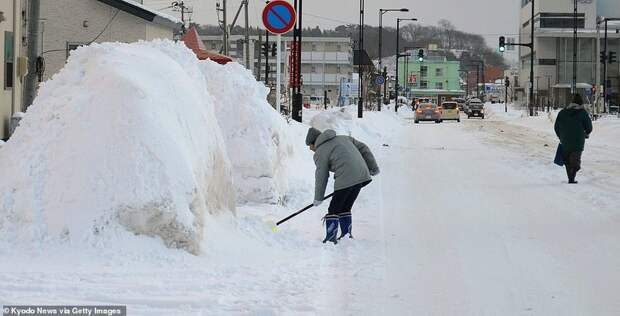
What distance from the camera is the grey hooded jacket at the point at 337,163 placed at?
9.25 meters

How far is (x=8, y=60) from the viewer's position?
1827 cm

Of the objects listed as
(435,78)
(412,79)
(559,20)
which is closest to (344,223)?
(559,20)

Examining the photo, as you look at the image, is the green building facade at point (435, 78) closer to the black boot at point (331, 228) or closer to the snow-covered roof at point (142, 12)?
the snow-covered roof at point (142, 12)

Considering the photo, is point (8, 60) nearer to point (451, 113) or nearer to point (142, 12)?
point (142, 12)

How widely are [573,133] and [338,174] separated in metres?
8.50

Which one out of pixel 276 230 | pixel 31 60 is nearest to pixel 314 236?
pixel 276 230

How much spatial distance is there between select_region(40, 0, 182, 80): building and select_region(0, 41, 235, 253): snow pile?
50.9 feet

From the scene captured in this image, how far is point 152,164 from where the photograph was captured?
7.15m

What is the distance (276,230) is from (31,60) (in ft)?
26.7

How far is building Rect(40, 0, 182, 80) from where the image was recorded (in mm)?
24734

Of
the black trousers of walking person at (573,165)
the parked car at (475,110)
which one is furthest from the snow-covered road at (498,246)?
the parked car at (475,110)

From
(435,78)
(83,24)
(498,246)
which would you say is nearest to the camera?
(498,246)

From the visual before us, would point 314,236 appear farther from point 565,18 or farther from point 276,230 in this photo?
point 565,18

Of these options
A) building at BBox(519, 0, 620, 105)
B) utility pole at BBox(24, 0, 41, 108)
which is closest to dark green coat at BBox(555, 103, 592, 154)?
utility pole at BBox(24, 0, 41, 108)
